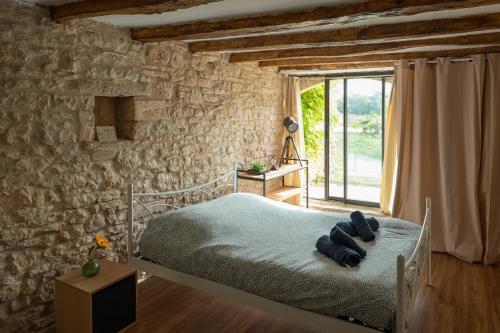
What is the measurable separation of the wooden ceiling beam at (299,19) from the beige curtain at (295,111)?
292 centimetres

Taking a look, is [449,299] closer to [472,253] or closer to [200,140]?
[472,253]

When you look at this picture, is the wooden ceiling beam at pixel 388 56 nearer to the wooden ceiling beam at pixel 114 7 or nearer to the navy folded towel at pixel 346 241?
the navy folded towel at pixel 346 241

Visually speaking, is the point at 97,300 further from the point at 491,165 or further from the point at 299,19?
the point at 491,165

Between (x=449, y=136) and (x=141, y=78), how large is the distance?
3334 mm

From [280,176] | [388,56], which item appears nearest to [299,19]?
[388,56]

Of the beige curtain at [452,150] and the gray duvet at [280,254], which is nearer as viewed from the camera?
the gray duvet at [280,254]

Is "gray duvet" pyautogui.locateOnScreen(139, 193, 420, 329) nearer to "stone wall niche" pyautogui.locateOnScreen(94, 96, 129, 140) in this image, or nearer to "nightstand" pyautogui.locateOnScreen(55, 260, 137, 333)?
"nightstand" pyautogui.locateOnScreen(55, 260, 137, 333)

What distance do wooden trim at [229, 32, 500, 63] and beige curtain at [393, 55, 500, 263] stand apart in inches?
26.1

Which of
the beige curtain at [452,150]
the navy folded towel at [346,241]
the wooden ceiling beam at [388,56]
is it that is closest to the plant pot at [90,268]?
the navy folded towel at [346,241]

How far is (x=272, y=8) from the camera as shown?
2674 mm

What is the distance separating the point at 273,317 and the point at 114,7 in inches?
99.5

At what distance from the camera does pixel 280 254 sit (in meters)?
2.73

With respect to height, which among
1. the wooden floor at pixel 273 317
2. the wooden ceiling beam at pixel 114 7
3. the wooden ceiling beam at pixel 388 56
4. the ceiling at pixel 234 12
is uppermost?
the wooden ceiling beam at pixel 388 56

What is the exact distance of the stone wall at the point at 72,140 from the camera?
2.63 meters
